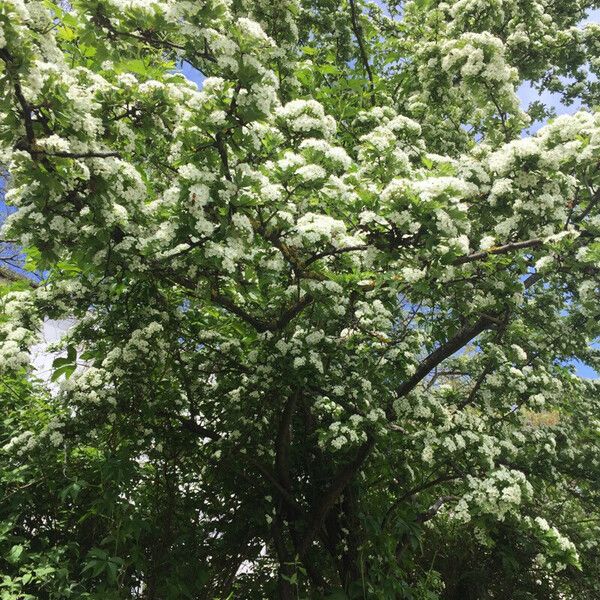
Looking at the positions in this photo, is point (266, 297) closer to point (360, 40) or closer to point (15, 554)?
point (15, 554)

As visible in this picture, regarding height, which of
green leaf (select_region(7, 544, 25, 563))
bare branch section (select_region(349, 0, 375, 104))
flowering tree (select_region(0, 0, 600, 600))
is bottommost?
green leaf (select_region(7, 544, 25, 563))

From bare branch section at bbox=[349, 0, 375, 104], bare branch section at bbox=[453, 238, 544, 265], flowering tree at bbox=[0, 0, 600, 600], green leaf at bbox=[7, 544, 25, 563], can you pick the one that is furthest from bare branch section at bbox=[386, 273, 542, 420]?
green leaf at bbox=[7, 544, 25, 563]

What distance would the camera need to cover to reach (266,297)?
15.8 ft

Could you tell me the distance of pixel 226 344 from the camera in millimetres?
4984

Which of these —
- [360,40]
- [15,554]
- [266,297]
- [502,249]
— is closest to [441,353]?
[502,249]

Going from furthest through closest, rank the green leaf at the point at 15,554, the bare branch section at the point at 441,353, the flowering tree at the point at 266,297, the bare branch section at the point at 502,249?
the bare branch section at the point at 441,353 < the bare branch section at the point at 502,249 < the green leaf at the point at 15,554 < the flowering tree at the point at 266,297

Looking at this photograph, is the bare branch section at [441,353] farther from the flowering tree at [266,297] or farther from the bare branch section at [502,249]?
the bare branch section at [502,249]

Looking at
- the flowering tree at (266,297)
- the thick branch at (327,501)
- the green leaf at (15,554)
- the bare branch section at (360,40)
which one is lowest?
the green leaf at (15,554)

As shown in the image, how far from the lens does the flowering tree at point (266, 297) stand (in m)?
3.22

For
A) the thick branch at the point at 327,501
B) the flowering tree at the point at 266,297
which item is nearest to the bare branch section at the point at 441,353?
the flowering tree at the point at 266,297

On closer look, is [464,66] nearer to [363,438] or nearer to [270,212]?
[270,212]

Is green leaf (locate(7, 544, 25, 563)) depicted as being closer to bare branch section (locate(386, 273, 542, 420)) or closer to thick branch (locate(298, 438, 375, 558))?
thick branch (locate(298, 438, 375, 558))

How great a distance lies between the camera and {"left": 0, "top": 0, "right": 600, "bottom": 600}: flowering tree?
3.22 meters

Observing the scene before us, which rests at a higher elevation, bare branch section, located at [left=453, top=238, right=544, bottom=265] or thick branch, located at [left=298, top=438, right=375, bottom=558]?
bare branch section, located at [left=453, top=238, right=544, bottom=265]
